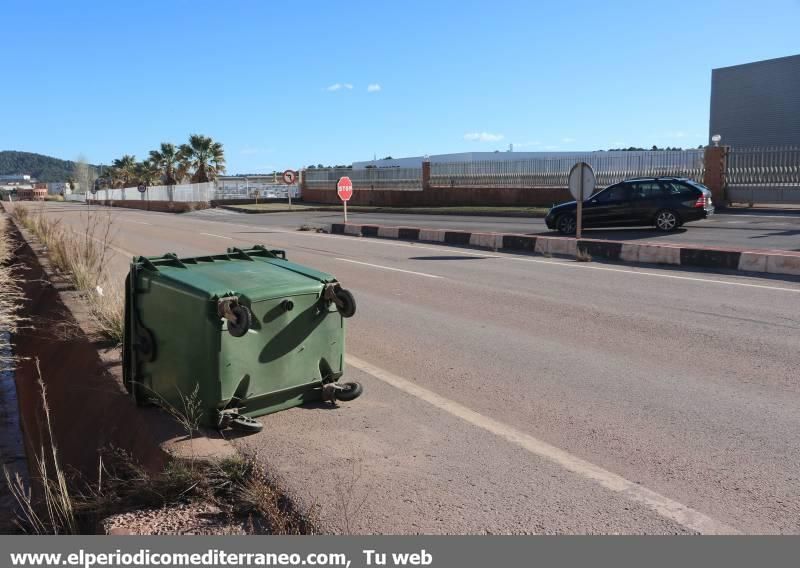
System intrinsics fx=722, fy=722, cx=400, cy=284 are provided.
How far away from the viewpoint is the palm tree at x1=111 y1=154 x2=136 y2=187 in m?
90.6

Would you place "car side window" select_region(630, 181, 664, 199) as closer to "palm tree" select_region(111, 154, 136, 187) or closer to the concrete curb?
the concrete curb

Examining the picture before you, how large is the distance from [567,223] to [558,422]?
51.5 ft

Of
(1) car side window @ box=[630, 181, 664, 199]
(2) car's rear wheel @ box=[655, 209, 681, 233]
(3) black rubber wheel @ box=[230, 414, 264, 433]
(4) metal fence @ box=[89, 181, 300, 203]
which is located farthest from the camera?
(4) metal fence @ box=[89, 181, 300, 203]

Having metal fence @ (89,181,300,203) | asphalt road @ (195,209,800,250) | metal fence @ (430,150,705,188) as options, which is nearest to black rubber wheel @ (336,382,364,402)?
asphalt road @ (195,209,800,250)

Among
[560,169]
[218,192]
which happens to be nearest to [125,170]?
[218,192]

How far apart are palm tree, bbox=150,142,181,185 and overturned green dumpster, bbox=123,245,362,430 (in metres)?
65.7

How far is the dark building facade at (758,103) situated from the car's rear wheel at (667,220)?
2748cm

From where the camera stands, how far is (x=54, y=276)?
10781 millimetres

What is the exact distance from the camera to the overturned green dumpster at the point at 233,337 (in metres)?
4.22

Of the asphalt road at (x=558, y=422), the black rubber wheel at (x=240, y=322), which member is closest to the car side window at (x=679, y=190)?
the asphalt road at (x=558, y=422)

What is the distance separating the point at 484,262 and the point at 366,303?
518 cm

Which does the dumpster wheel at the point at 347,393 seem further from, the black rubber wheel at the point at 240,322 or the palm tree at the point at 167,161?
the palm tree at the point at 167,161

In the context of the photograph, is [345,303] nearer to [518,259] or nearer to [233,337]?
[233,337]
